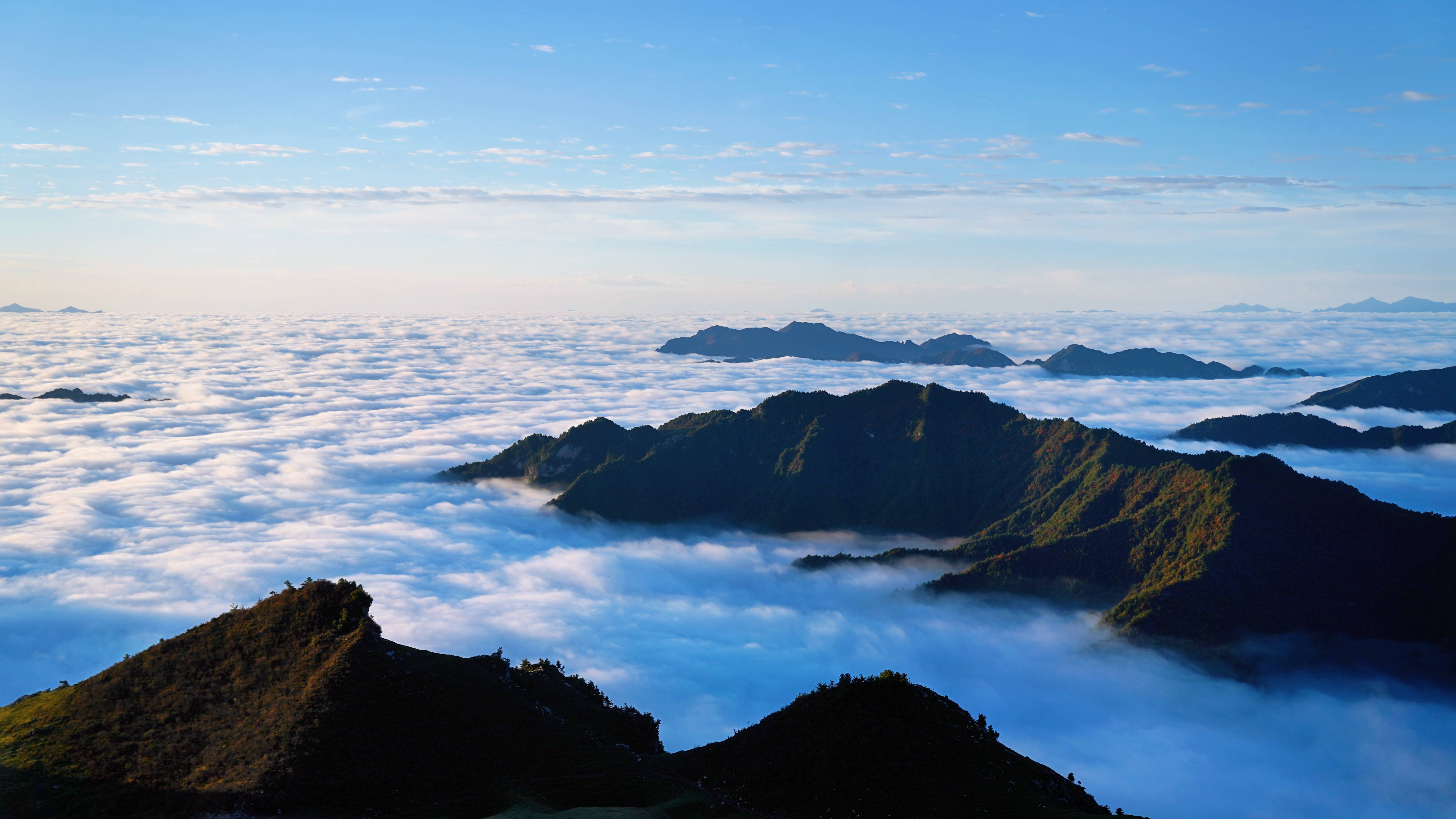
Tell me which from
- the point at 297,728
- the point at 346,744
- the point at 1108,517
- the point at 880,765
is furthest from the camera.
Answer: the point at 1108,517

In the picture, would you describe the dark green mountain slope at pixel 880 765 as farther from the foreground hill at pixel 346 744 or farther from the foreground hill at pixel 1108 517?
the foreground hill at pixel 1108 517

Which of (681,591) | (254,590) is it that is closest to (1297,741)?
(681,591)

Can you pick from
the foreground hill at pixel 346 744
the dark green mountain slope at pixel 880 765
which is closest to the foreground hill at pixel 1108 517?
the dark green mountain slope at pixel 880 765

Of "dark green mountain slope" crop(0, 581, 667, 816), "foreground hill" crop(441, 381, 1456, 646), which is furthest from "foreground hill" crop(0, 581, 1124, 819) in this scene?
"foreground hill" crop(441, 381, 1456, 646)

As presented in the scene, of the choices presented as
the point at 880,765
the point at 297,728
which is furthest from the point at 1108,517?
the point at 297,728

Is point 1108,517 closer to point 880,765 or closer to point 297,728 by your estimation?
point 880,765

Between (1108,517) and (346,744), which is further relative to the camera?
(1108,517)
